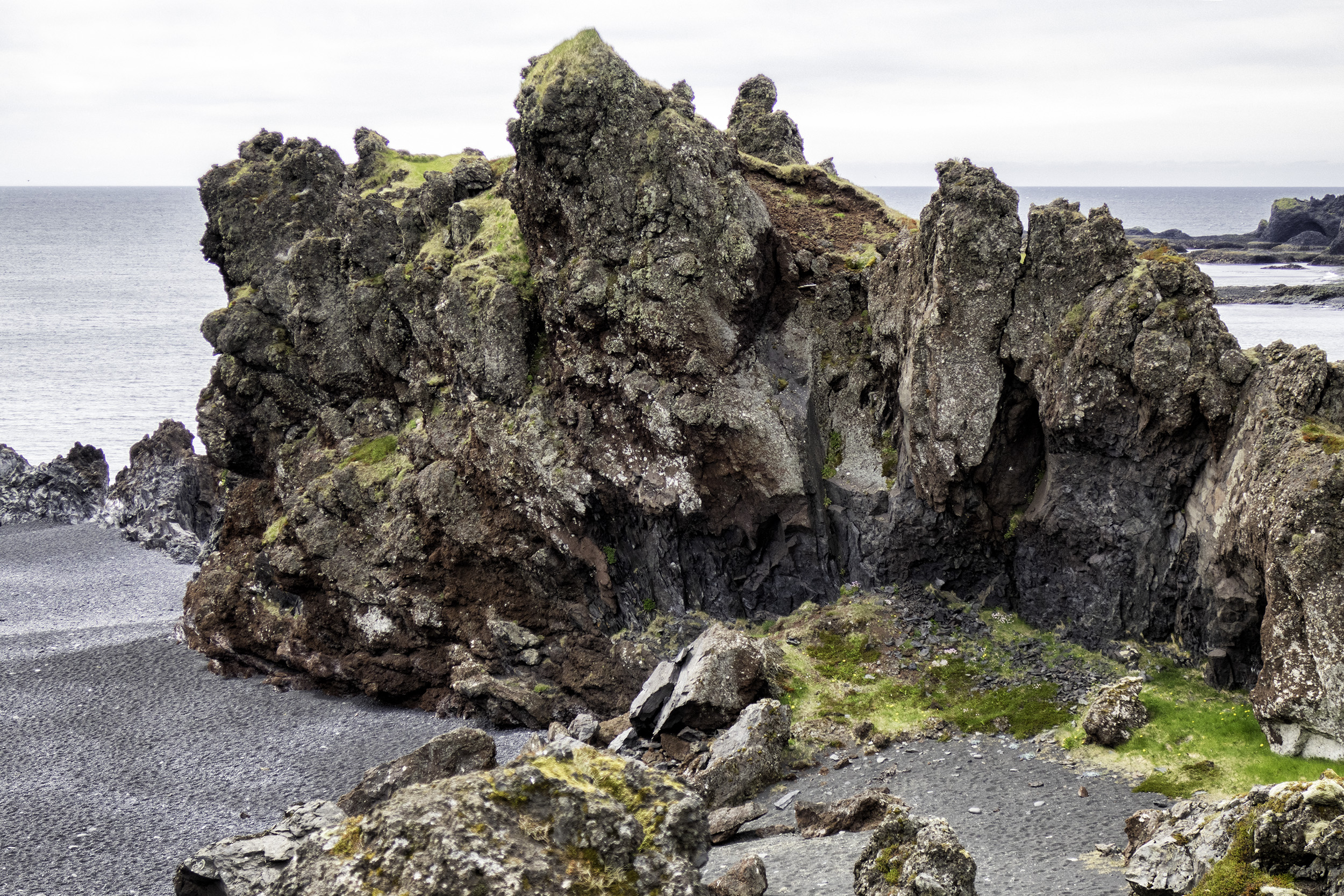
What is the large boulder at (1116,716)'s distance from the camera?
21.2m

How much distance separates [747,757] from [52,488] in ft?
190

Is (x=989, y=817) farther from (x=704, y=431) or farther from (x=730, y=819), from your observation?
(x=704, y=431)

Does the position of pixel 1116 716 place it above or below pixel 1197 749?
above

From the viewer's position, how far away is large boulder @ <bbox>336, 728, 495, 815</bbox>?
20031 millimetres

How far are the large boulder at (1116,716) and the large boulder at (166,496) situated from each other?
48455 mm

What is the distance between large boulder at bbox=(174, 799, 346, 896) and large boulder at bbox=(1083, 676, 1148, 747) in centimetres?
1557

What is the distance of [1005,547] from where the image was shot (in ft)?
89.8

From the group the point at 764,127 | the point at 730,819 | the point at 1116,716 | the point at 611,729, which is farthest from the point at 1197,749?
the point at 764,127

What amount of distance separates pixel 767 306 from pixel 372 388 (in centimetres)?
1610

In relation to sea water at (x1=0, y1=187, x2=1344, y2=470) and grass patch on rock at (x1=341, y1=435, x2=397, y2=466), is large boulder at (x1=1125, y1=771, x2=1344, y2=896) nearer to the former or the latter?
grass patch on rock at (x1=341, y1=435, x2=397, y2=466)

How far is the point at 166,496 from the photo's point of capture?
58.9 meters

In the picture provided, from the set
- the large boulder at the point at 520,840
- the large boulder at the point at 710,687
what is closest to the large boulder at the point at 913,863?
the large boulder at the point at 520,840

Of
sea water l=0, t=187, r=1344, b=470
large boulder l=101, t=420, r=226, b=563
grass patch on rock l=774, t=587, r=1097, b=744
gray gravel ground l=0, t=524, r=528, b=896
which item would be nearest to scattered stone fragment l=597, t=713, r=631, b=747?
gray gravel ground l=0, t=524, r=528, b=896

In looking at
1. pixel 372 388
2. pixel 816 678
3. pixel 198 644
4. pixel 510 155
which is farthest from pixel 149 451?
pixel 816 678
